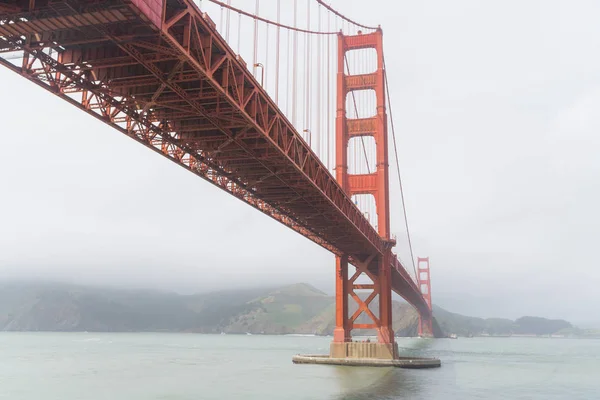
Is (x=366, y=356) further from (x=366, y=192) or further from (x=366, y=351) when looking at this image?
(x=366, y=192)

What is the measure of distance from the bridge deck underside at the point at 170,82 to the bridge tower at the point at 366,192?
18885mm

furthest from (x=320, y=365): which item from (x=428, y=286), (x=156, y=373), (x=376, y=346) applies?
(x=428, y=286)

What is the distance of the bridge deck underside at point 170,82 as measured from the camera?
39.0 feet

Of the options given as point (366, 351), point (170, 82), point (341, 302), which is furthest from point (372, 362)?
point (170, 82)

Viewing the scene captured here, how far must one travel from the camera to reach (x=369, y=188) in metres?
45.4

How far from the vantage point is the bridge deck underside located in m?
11.9

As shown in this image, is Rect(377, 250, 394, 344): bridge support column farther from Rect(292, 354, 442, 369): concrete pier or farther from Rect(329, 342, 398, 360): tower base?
Rect(292, 354, 442, 369): concrete pier

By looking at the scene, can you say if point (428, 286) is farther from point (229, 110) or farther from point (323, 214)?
point (229, 110)

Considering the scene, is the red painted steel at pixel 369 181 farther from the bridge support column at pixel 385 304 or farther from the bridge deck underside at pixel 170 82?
the bridge deck underside at pixel 170 82

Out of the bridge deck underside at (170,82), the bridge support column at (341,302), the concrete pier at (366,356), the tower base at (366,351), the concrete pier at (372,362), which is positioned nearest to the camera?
the bridge deck underside at (170,82)

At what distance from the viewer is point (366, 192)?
45281mm

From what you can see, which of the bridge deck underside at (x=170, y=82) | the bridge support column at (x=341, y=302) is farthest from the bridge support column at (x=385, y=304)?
the bridge deck underside at (x=170, y=82)

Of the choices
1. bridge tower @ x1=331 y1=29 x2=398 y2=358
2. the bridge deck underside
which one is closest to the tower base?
bridge tower @ x1=331 y1=29 x2=398 y2=358

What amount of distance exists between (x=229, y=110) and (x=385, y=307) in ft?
99.7
